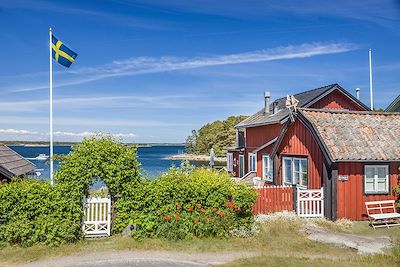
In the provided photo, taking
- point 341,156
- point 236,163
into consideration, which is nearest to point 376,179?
point 341,156

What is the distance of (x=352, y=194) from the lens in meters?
16.0

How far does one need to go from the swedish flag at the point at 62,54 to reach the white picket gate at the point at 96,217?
32.6 ft

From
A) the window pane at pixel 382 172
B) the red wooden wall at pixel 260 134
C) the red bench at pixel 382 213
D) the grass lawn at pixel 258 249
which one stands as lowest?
the grass lawn at pixel 258 249

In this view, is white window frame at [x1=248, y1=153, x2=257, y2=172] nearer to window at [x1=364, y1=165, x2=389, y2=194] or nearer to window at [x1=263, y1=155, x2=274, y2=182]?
window at [x1=263, y1=155, x2=274, y2=182]

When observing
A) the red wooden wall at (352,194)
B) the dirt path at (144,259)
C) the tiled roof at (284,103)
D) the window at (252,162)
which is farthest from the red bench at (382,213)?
the window at (252,162)

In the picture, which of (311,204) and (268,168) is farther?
(268,168)

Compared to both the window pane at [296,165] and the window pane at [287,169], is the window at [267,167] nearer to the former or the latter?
the window pane at [287,169]

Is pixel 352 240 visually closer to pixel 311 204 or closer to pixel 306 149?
pixel 311 204

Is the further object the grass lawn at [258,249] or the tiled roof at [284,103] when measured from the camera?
the tiled roof at [284,103]

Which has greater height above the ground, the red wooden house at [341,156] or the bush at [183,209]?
the red wooden house at [341,156]

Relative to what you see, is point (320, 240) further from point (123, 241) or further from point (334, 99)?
point (334, 99)

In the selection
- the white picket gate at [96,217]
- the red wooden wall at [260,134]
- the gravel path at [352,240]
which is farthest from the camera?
the red wooden wall at [260,134]

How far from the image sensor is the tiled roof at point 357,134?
1587cm

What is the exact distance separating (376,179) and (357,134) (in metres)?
2.15
